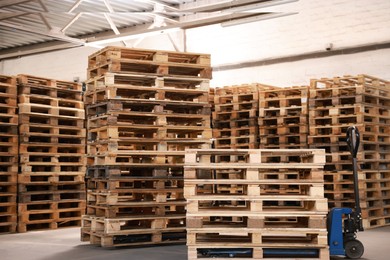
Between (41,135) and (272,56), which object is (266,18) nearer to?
(272,56)

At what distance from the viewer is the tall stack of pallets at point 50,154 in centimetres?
1270

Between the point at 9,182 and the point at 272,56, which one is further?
the point at 272,56

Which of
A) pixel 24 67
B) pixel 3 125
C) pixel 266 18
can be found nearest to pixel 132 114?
pixel 3 125

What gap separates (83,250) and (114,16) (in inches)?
456

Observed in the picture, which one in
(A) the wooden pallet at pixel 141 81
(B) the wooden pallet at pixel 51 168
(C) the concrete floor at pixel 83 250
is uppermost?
(A) the wooden pallet at pixel 141 81

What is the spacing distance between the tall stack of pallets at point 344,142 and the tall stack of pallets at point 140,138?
141 inches

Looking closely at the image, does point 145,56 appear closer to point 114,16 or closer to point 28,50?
point 114,16

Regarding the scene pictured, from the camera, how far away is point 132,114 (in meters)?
9.84

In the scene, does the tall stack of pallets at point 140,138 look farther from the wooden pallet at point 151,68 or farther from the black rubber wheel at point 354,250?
the black rubber wheel at point 354,250

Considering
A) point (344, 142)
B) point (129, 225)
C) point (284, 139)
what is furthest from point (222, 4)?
point (129, 225)

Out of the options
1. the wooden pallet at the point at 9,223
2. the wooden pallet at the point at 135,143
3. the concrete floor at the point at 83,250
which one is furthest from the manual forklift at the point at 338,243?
the wooden pallet at the point at 9,223

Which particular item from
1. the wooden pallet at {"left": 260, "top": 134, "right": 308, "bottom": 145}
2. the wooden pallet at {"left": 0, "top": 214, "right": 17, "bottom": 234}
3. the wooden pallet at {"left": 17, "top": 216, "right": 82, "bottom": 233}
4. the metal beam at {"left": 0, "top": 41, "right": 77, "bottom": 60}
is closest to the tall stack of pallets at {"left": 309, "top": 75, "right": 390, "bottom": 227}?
the wooden pallet at {"left": 260, "top": 134, "right": 308, "bottom": 145}

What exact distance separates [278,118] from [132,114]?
4.88 metres

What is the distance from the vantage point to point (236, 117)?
14.4 meters
